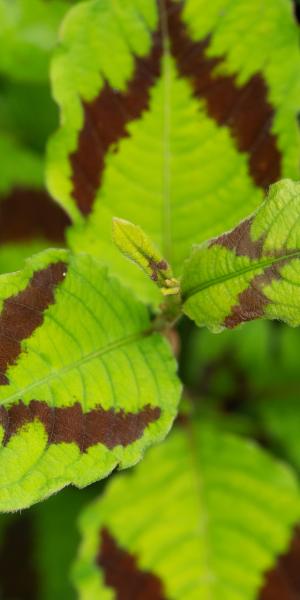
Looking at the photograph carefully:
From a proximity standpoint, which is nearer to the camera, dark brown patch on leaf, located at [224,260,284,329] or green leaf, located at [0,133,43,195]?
dark brown patch on leaf, located at [224,260,284,329]

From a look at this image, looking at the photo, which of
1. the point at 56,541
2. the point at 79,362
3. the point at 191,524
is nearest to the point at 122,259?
the point at 79,362

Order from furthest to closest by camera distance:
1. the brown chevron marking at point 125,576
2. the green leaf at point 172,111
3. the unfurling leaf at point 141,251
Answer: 1. the brown chevron marking at point 125,576
2. the green leaf at point 172,111
3. the unfurling leaf at point 141,251

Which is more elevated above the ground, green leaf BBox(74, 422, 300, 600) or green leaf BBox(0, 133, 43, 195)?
green leaf BBox(0, 133, 43, 195)

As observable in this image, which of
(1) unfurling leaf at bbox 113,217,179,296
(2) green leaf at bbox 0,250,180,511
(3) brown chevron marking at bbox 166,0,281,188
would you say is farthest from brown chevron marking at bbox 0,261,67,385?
(3) brown chevron marking at bbox 166,0,281,188

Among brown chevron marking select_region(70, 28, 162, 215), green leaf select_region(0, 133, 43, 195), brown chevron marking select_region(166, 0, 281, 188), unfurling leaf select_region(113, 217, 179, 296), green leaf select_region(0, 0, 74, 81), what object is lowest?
unfurling leaf select_region(113, 217, 179, 296)

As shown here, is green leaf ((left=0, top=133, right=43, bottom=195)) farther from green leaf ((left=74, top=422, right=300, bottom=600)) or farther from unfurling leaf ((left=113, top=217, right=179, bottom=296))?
unfurling leaf ((left=113, top=217, right=179, bottom=296))

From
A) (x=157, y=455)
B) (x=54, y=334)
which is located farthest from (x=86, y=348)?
(x=157, y=455)

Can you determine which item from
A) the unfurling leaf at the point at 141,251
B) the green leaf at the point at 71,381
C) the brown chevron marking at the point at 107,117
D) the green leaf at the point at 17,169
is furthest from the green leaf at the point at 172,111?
the green leaf at the point at 17,169

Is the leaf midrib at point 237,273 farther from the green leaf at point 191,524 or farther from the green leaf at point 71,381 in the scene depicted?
the green leaf at point 191,524
